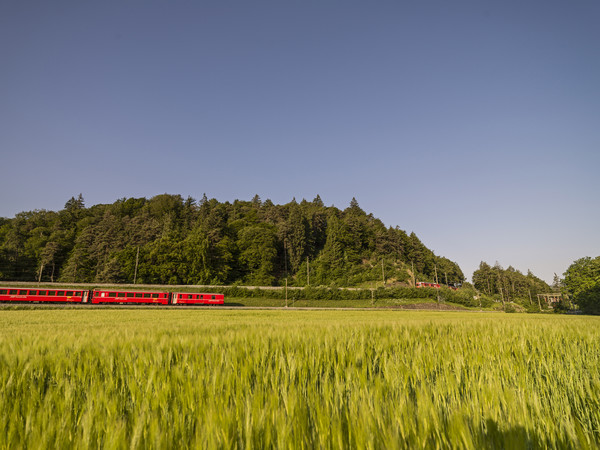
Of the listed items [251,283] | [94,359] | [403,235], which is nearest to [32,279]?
[251,283]

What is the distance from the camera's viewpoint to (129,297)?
142 feet

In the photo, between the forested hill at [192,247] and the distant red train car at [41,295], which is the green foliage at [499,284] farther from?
the distant red train car at [41,295]

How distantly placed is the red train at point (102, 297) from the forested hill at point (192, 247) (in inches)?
1106

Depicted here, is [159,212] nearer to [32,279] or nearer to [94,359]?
[32,279]

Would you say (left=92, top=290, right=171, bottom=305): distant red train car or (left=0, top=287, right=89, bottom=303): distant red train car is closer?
(left=0, top=287, right=89, bottom=303): distant red train car

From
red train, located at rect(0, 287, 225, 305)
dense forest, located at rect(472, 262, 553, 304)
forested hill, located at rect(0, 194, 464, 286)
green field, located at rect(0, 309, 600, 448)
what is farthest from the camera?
dense forest, located at rect(472, 262, 553, 304)

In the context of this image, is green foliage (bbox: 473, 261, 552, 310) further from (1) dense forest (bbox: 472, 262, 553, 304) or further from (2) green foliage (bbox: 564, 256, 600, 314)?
(2) green foliage (bbox: 564, 256, 600, 314)

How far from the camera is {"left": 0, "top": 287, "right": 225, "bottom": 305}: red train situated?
127 ft

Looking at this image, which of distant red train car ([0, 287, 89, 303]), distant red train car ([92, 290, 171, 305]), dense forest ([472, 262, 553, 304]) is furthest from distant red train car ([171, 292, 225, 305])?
dense forest ([472, 262, 553, 304])

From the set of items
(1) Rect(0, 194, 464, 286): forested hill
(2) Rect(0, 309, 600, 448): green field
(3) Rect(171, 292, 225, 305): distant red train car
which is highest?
(1) Rect(0, 194, 464, 286): forested hill

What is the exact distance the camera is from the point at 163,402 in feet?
5.66

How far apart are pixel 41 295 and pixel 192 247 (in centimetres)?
3872

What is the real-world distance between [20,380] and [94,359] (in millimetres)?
797

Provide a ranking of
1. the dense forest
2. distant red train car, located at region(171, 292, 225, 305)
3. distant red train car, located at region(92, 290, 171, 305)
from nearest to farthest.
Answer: distant red train car, located at region(92, 290, 171, 305) < distant red train car, located at region(171, 292, 225, 305) < the dense forest
